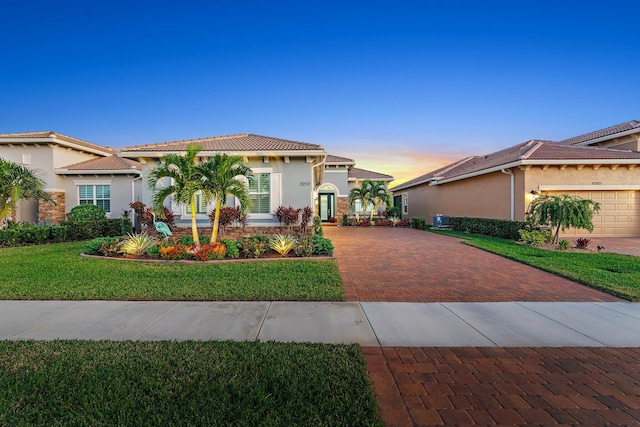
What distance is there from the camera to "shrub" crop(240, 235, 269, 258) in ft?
29.9

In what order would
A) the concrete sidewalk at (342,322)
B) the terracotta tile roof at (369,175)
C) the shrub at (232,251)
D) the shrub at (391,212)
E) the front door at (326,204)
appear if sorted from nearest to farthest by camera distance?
the concrete sidewalk at (342,322) < the shrub at (232,251) < the front door at (326,204) < the shrub at (391,212) < the terracotta tile roof at (369,175)

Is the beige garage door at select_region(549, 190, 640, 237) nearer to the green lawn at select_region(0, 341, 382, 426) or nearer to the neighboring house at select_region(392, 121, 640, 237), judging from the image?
the neighboring house at select_region(392, 121, 640, 237)

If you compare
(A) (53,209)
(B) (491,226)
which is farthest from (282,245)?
(A) (53,209)

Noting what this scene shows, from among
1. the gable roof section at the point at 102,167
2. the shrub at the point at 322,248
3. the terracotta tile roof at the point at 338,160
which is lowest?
the shrub at the point at 322,248

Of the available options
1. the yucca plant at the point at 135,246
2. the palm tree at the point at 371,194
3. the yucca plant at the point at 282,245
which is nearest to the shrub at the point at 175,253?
the yucca plant at the point at 135,246

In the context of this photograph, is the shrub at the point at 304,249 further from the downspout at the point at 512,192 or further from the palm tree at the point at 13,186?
the palm tree at the point at 13,186

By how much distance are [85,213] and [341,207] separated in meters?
16.8

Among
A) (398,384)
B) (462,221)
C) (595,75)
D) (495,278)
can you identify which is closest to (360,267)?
(495,278)

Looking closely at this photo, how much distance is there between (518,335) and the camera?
3920mm

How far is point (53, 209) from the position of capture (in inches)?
699

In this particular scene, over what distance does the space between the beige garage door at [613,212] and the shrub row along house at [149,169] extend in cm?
1361

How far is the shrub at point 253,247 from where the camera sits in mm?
9102

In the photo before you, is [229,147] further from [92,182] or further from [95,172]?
[92,182]

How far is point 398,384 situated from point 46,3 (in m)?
16.5
